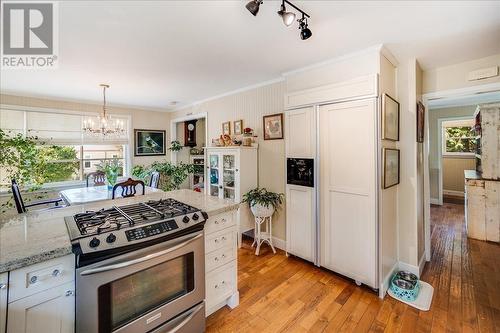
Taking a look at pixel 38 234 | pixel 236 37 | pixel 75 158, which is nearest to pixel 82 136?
pixel 75 158

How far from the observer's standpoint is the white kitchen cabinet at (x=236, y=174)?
10.9 ft

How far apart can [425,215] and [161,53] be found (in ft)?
12.1

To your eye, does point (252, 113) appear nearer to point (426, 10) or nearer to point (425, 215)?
point (426, 10)

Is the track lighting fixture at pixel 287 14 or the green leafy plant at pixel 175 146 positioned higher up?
the track lighting fixture at pixel 287 14

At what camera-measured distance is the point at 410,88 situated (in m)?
2.51

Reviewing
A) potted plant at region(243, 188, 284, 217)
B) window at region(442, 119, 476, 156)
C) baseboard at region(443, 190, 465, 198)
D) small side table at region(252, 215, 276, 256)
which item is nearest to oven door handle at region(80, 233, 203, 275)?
potted plant at region(243, 188, 284, 217)

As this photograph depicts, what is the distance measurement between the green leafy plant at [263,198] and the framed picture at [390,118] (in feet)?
4.98

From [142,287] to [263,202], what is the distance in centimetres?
189

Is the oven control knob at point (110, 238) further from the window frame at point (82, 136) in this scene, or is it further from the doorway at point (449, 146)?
the doorway at point (449, 146)

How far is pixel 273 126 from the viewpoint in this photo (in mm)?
3299

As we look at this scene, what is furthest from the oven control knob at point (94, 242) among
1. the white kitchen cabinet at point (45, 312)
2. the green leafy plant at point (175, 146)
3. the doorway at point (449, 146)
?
the doorway at point (449, 146)

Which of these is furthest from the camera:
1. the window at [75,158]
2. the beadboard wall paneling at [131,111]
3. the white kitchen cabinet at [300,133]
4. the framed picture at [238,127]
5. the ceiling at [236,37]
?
the window at [75,158]

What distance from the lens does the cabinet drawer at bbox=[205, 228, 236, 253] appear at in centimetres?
185

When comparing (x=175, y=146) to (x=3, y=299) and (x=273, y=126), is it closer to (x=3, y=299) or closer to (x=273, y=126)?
(x=273, y=126)
